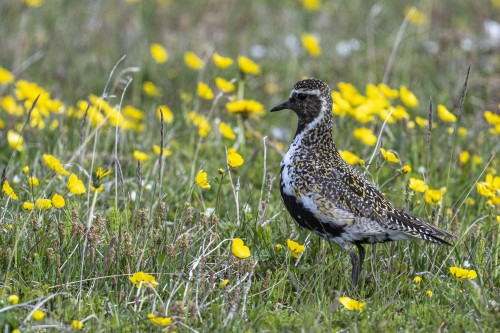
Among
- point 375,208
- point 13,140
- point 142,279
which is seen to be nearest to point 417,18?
point 13,140

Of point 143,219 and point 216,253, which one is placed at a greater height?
A: point 143,219

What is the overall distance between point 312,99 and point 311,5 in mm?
6638

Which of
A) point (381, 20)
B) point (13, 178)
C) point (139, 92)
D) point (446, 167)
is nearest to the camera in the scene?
point (13, 178)

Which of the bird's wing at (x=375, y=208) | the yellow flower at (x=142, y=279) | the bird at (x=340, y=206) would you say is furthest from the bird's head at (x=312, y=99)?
the yellow flower at (x=142, y=279)

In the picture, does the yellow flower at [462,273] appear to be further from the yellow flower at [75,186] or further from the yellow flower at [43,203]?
the yellow flower at [43,203]

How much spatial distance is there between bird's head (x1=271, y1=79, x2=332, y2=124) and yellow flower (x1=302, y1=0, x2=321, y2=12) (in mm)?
6543

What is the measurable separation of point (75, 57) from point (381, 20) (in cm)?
440

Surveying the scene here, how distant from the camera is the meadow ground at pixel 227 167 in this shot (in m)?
4.73

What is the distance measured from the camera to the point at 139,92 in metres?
9.38

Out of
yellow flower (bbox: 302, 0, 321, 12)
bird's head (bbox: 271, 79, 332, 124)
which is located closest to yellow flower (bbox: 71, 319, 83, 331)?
bird's head (bbox: 271, 79, 332, 124)

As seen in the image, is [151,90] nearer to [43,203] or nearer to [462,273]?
[43,203]

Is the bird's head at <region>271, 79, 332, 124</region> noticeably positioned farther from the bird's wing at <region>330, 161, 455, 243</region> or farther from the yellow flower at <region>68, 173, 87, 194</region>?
the yellow flower at <region>68, 173, 87, 194</region>

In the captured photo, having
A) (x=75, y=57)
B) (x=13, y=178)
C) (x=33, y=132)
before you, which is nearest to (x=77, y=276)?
(x=13, y=178)

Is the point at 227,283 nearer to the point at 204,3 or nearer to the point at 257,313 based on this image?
the point at 257,313
